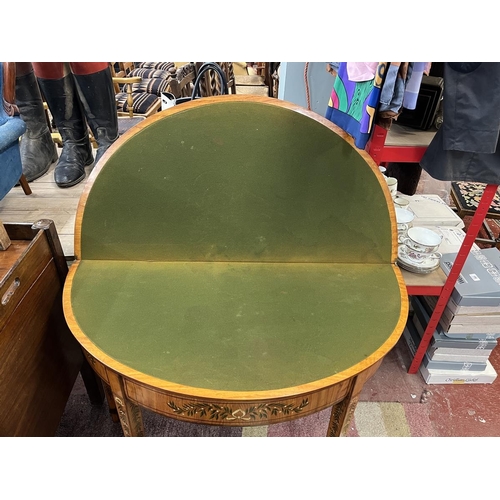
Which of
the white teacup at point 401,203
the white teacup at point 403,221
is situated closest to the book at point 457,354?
the white teacup at point 403,221

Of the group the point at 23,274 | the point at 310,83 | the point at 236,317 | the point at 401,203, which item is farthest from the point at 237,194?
the point at 310,83

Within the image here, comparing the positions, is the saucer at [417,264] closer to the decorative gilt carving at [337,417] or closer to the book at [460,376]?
the book at [460,376]

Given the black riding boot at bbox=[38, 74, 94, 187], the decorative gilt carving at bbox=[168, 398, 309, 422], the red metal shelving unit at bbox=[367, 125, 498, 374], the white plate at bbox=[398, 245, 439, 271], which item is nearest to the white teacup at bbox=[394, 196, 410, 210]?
the white plate at bbox=[398, 245, 439, 271]

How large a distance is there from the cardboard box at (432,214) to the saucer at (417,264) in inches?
10.7

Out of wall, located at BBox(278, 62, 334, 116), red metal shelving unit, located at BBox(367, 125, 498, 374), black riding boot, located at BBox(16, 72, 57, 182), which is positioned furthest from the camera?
wall, located at BBox(278, 62, 334, 116)

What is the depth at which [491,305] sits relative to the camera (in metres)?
1.46

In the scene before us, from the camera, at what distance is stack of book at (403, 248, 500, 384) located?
147 cm

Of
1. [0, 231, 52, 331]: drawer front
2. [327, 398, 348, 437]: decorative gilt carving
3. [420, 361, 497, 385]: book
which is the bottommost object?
[420, 361, 497, 385]: book

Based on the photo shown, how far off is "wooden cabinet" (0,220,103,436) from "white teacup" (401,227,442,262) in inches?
48.9

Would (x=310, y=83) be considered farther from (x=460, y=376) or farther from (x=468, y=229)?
(x=460, y=376)

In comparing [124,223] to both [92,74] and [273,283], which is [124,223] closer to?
[273,283]

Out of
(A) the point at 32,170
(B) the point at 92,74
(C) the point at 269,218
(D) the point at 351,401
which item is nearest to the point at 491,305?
(D) the point at 351,401

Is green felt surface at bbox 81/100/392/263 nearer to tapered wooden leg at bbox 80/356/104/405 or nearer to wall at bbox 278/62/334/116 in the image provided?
tapered wooden leg at bbox 80/356/104/405
